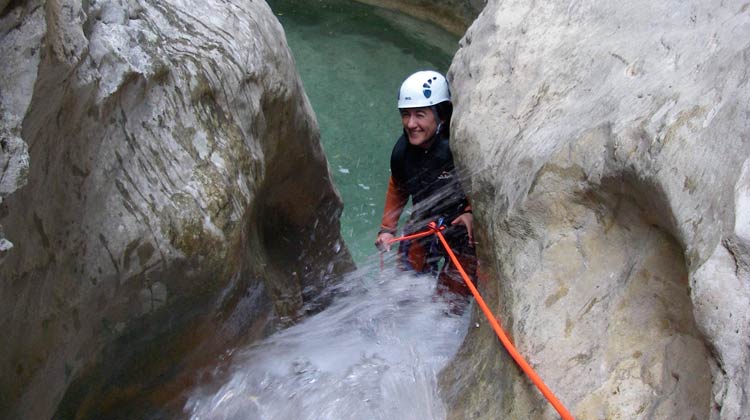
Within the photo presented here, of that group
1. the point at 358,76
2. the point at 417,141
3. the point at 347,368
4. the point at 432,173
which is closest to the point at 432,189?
the point at 432,173

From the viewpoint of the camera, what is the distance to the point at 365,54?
962 centimetres

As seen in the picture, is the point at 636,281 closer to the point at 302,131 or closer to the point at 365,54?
the point at 302,131

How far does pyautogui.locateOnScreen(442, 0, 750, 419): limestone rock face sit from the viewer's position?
177 centimetres

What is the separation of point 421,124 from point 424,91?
17cm

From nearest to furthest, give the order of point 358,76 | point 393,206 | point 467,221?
point 467,221, point 393,206, point 358,76

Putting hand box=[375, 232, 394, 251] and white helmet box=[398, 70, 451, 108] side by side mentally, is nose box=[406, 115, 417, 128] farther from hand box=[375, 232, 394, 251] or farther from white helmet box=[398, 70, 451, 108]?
hand box=[375, 232, 394, 251]

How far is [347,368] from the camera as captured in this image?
3432mm

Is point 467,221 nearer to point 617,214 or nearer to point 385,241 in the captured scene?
point 385,241

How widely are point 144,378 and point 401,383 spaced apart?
97 cm

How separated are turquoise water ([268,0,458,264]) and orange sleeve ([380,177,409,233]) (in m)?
1.76

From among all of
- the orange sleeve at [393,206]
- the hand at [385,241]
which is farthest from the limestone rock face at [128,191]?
the orange sleeve at [393,206]

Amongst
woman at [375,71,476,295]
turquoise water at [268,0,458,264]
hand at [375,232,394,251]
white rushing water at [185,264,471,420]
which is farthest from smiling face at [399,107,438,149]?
turquoise water at [268,0,458,264]

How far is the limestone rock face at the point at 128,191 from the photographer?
216 cm

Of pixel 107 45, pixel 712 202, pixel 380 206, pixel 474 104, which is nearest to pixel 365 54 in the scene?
pixel 380 206
